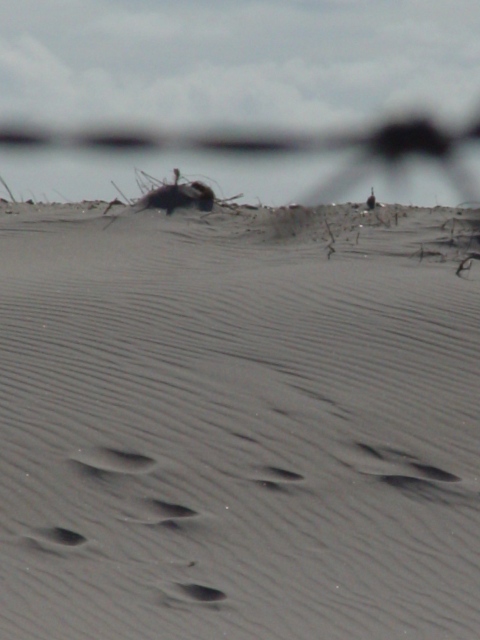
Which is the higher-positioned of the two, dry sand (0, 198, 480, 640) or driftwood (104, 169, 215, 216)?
driftwood (104, 169, 215, 216)

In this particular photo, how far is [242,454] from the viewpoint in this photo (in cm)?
564

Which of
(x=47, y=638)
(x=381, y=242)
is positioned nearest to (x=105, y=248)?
(x=381, y=242)

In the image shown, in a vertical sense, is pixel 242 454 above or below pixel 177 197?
below

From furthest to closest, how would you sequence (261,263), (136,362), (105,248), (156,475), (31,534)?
(105,248) → (261,263) → (136,362) → (156,475) → (31,534)

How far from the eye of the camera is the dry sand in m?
4.54

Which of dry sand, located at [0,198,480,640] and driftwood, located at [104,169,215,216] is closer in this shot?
dry sand, located at [0,198,480,640]

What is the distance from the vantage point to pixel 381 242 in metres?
10.2

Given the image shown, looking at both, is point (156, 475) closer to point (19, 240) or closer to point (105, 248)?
point (105, 248)

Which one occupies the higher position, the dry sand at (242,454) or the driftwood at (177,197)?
the driftwood at (177,197)

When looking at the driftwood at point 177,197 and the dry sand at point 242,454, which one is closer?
the dry sand at point 242,454

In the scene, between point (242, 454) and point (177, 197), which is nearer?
point (242, 454)

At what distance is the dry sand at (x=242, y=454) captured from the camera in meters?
4.54

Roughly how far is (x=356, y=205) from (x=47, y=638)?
840 centimetres

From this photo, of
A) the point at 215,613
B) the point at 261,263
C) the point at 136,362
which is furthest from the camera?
the point at 261,263
